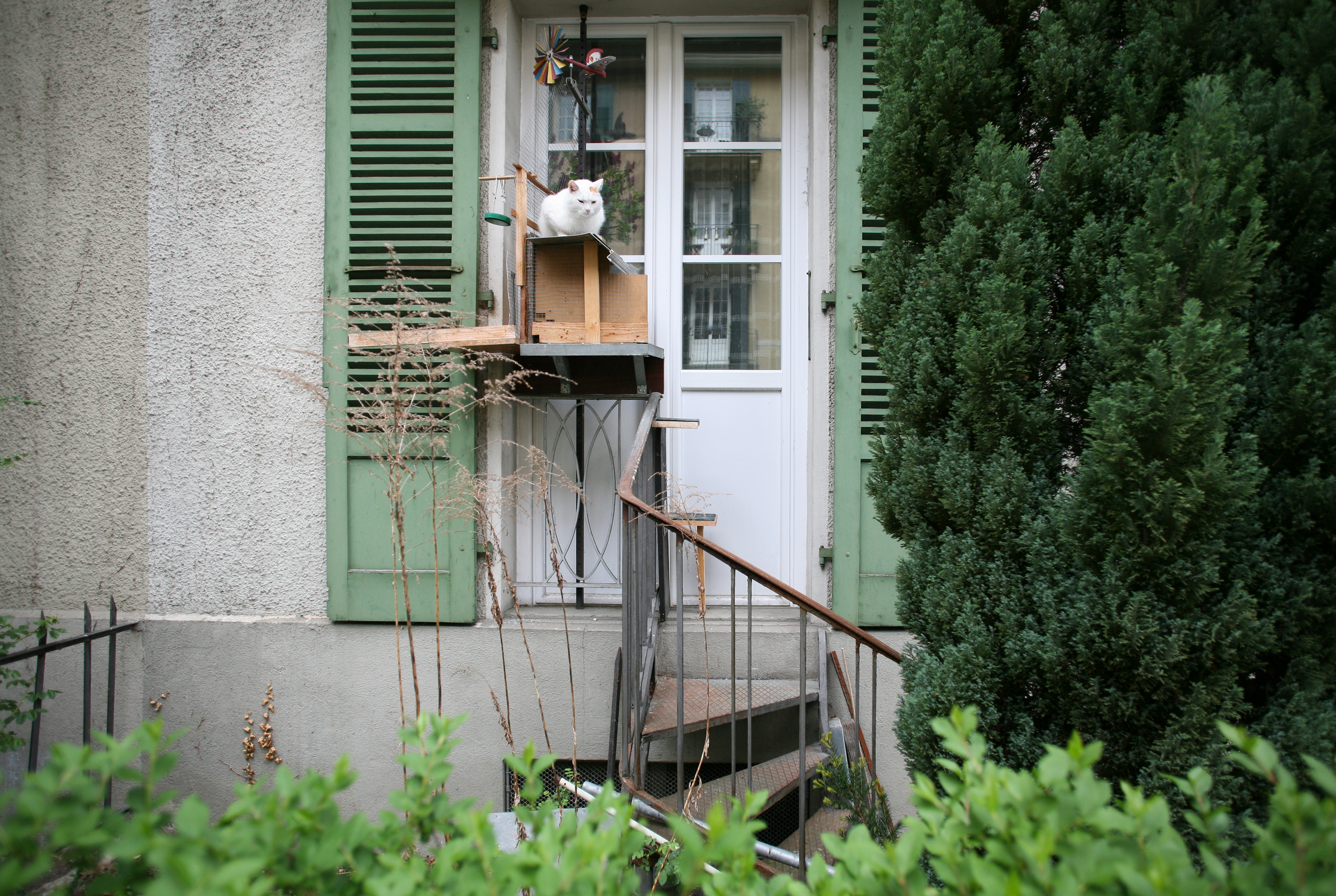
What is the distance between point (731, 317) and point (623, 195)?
824mm

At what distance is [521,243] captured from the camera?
113 inches

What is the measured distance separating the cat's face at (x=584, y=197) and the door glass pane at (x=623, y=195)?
0.69m

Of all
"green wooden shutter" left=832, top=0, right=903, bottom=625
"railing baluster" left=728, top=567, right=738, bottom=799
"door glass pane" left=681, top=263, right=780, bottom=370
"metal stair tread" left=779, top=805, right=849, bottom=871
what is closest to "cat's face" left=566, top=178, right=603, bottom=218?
"door glass pane" left=681, top=263, right=780, bottom=370

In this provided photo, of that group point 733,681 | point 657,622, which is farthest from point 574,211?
point 733,681

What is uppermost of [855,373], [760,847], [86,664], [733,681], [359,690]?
[855,373]

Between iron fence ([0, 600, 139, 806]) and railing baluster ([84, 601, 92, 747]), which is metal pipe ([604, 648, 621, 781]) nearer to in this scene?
iron fence ([0, 600, 139, 806])

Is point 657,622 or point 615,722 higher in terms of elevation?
point 657,622

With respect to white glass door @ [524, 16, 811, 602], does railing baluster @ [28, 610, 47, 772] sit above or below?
below

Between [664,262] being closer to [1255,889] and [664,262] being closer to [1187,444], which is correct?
[1187,444]

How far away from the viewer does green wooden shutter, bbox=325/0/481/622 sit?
3.08 metres

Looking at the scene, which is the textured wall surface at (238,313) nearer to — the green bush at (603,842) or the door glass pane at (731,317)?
the door glass pane at (731,317)

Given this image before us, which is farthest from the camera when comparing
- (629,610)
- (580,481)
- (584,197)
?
(580,481)

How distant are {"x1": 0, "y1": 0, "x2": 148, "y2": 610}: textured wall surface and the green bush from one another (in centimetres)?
293

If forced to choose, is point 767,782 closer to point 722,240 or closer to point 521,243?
point 521,243
